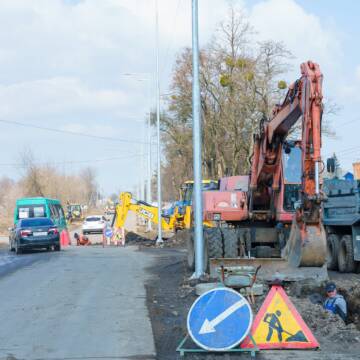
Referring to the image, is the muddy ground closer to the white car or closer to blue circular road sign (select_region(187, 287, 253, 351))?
blue circular road sign (select_region(187, 287, 253, 351))

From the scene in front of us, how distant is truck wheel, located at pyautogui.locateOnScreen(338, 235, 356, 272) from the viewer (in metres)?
19.6

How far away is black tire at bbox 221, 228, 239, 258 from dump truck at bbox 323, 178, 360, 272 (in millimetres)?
3481

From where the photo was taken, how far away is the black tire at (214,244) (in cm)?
1742

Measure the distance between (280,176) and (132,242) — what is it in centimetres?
2499

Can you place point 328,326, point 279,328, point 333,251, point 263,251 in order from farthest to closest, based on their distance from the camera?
point 333,251 → point 263,251 → point 328,326 → point 279,328

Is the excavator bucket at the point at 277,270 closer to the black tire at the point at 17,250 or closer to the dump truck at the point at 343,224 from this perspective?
the dump truck at the point at 343,224

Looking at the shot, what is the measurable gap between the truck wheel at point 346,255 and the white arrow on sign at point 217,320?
1154 cm

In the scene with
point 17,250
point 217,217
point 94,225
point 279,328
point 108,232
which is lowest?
point 17,250

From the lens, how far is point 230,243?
1761cm

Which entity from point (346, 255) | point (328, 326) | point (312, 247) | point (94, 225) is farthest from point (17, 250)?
point (328, 326)

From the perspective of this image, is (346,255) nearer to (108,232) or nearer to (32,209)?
(108,232)

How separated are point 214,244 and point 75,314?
5839mm

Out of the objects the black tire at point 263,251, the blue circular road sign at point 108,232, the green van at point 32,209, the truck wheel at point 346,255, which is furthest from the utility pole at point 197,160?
the green van at point 32,209

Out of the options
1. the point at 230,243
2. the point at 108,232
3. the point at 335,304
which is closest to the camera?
the point at 335,304
